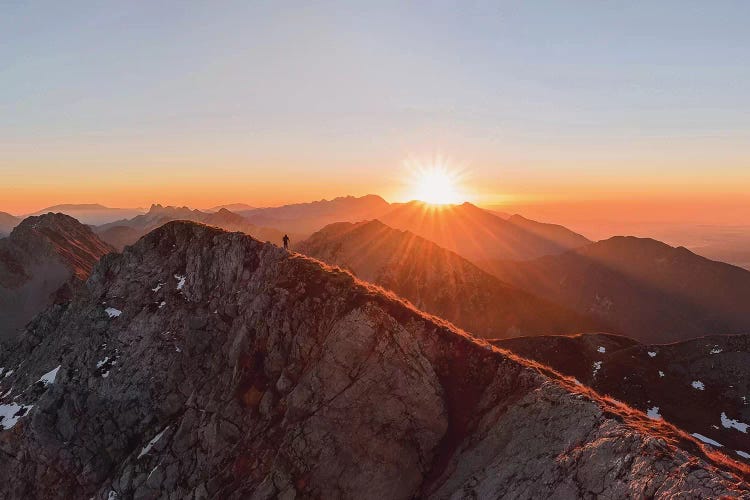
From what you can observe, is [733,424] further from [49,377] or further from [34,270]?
[34,270]

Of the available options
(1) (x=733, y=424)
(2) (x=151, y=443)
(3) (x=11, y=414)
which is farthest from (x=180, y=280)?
(1) (x=733, y=424)

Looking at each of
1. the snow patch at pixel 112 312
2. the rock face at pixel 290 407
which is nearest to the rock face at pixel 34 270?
the snow patch at pixel 112 312

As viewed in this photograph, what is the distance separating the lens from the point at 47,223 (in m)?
187

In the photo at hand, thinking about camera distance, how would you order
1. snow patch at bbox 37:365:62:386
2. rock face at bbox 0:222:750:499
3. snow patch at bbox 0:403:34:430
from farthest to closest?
1. snow patch at bbox 37:365:62:386
2. snow patch at bbox 0:403:34:430
3. rock face at bbox 0:222:750:499

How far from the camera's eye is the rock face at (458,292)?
146 meters

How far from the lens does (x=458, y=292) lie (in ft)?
510

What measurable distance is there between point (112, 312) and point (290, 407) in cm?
3567

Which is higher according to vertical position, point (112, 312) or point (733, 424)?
point (112, 312)

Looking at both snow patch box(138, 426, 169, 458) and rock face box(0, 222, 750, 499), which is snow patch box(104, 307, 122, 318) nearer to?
rock face box(0, 222, 750, 499)

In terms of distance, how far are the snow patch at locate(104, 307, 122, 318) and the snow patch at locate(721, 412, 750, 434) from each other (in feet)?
284

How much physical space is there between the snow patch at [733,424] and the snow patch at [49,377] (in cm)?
9253

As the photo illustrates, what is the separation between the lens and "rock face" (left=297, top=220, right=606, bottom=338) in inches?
5753

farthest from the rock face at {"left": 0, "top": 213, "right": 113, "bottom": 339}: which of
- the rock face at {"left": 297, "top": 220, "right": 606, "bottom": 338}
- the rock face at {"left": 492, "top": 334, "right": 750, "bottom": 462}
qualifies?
the rock face at {"left": 492, "top": 334, "right": 750, "bottom": 462}

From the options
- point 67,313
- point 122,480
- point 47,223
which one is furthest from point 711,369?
point 47,223
